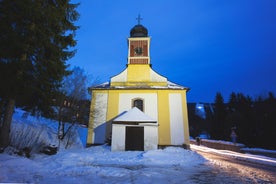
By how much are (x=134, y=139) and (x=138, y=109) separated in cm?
281

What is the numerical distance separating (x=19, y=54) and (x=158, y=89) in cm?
1197

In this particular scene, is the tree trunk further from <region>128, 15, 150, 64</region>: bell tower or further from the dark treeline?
the dark treeline

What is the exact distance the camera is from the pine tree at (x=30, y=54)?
6852 millimetres

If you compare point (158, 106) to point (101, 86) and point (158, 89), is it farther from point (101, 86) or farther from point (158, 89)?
point (101, 86)

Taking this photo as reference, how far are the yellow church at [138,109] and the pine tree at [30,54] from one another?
6.98 meters

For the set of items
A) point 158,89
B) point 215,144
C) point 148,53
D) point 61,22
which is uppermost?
point 148,53

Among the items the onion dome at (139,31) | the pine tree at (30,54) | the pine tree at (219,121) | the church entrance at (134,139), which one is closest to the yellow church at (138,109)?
the church entrance at (134,139)

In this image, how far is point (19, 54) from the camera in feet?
23.8

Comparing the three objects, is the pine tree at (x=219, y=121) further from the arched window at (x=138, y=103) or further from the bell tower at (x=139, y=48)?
the bell tower at (x=139, y=48)

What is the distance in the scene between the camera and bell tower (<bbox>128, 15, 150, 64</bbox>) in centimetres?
1864

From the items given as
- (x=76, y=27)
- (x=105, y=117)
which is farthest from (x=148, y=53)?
(x=76, y=27)

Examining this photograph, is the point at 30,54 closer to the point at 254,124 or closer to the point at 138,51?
the point at 138,51

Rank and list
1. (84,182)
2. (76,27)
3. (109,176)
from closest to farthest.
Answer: (84,182) → (109,176) → (76,27)

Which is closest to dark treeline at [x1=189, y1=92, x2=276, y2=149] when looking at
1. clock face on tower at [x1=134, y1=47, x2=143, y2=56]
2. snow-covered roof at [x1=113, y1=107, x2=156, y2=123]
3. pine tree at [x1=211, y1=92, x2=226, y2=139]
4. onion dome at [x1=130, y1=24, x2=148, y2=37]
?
pine tree at [x1=211, y1=92, x2=226, y2=139]
